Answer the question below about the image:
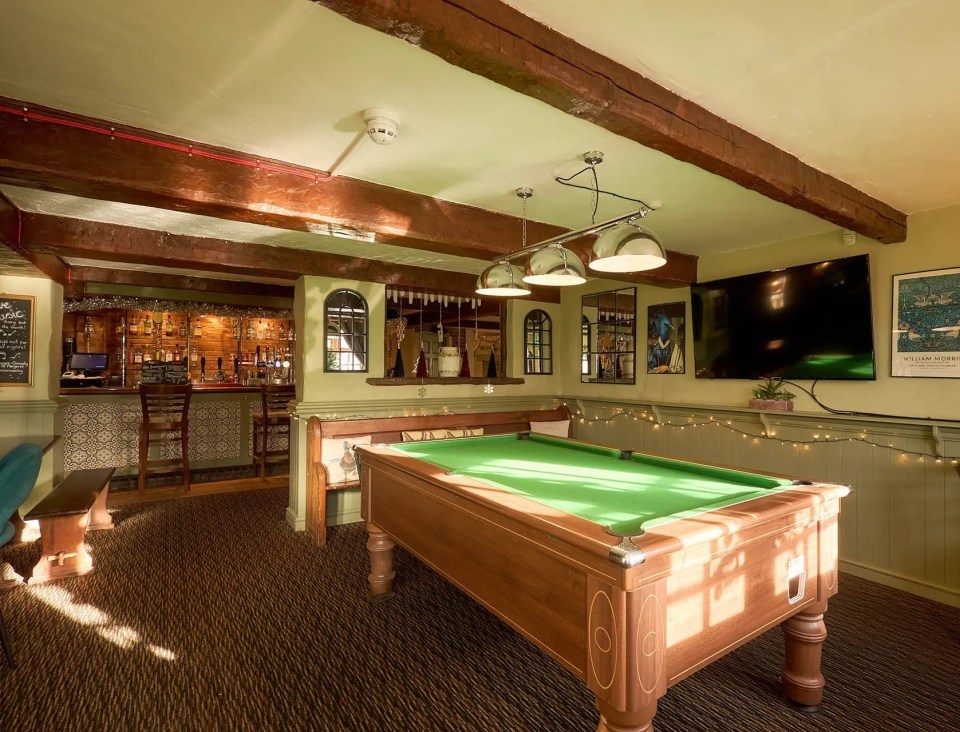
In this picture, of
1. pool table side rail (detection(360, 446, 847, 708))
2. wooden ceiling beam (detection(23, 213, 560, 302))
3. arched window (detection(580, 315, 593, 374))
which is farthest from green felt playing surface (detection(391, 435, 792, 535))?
arched window (detection(580, 315, 593, 374))

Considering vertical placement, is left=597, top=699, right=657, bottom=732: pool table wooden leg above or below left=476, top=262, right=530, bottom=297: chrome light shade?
below

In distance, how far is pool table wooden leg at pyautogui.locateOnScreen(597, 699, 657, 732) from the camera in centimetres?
144

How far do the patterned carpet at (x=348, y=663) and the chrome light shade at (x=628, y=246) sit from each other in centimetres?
189

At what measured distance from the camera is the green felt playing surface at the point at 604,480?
6.13 feet

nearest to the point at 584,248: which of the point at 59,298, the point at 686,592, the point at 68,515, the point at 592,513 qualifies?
the point at 592,513

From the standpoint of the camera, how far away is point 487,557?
1979 mm

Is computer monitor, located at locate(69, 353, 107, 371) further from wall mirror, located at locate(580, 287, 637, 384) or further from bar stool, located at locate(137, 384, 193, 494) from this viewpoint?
wall mirror, located at locate(580, 287, 637, 384)

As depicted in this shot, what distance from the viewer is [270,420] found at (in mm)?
6426

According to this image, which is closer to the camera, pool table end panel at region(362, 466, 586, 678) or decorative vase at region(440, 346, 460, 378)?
pool table end panel at region(362, 466, 586, 678)

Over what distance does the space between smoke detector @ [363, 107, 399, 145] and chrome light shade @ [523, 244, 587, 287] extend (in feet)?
2.88

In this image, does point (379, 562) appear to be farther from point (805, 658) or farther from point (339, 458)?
point (805, 658)

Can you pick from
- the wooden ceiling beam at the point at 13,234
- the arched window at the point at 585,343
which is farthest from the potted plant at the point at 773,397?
the wooden ceiling beam at the point at 13,234

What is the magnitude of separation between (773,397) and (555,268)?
2542 mm

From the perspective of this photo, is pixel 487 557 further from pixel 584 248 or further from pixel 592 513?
pixel 584 248
